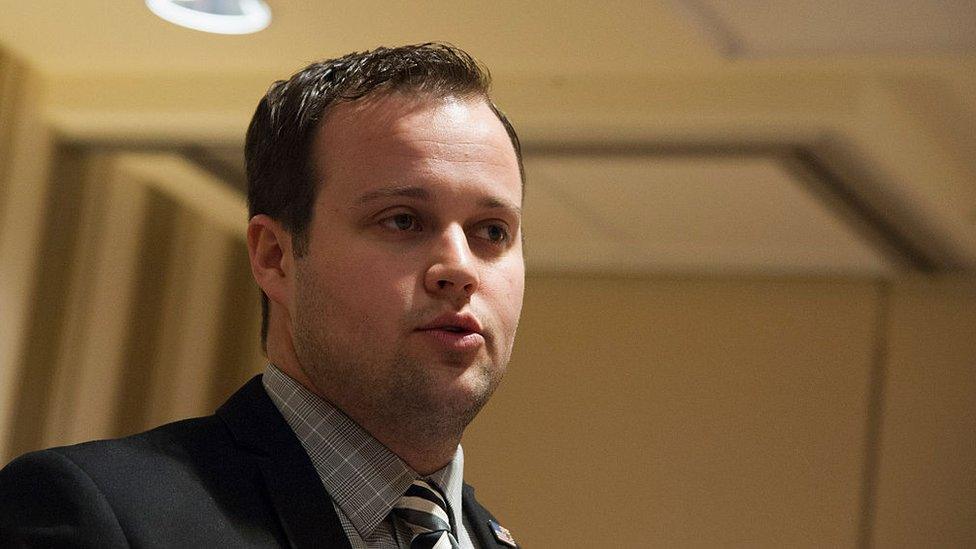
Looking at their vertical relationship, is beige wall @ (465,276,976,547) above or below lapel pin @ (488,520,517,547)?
above

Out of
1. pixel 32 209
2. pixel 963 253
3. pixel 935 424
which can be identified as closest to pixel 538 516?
pixel 935 424

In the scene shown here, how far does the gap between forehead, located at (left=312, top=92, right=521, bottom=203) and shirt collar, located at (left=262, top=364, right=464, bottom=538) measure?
25 centimetres

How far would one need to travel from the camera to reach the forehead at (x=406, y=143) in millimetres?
1535

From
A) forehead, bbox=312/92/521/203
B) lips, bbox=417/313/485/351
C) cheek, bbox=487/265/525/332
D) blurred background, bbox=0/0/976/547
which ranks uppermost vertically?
blurred background, bbox=0/0/976/547

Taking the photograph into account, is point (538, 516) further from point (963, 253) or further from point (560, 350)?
Answer: point (963, 253)

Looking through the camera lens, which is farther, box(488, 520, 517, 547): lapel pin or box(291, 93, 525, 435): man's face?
box(488, 520, 517, 547): lapel pin

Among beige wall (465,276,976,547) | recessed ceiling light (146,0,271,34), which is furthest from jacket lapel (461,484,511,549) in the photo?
beige wall (465,276,976,547)

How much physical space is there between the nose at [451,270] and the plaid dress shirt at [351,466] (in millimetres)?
192

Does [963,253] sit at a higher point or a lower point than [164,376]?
higher

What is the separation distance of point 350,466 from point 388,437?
0.06 meters

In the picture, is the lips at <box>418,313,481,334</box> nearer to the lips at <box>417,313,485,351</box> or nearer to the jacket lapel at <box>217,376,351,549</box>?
the lips at <box>417,313,485,351</box>

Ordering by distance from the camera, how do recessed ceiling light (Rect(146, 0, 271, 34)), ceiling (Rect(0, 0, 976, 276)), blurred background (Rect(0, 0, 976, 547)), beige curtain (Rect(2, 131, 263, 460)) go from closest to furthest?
ceiling (Rect(0, 0, 976, 276)), recessed ceiling light (Rect(146, 0, 271, 34)), blurred background (Rect(0, 0, 976, 547)), beige curtain (Rect(2, 131, 263, 460))

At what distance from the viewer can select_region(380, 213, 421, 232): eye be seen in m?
1.51

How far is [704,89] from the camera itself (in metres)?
3.68
